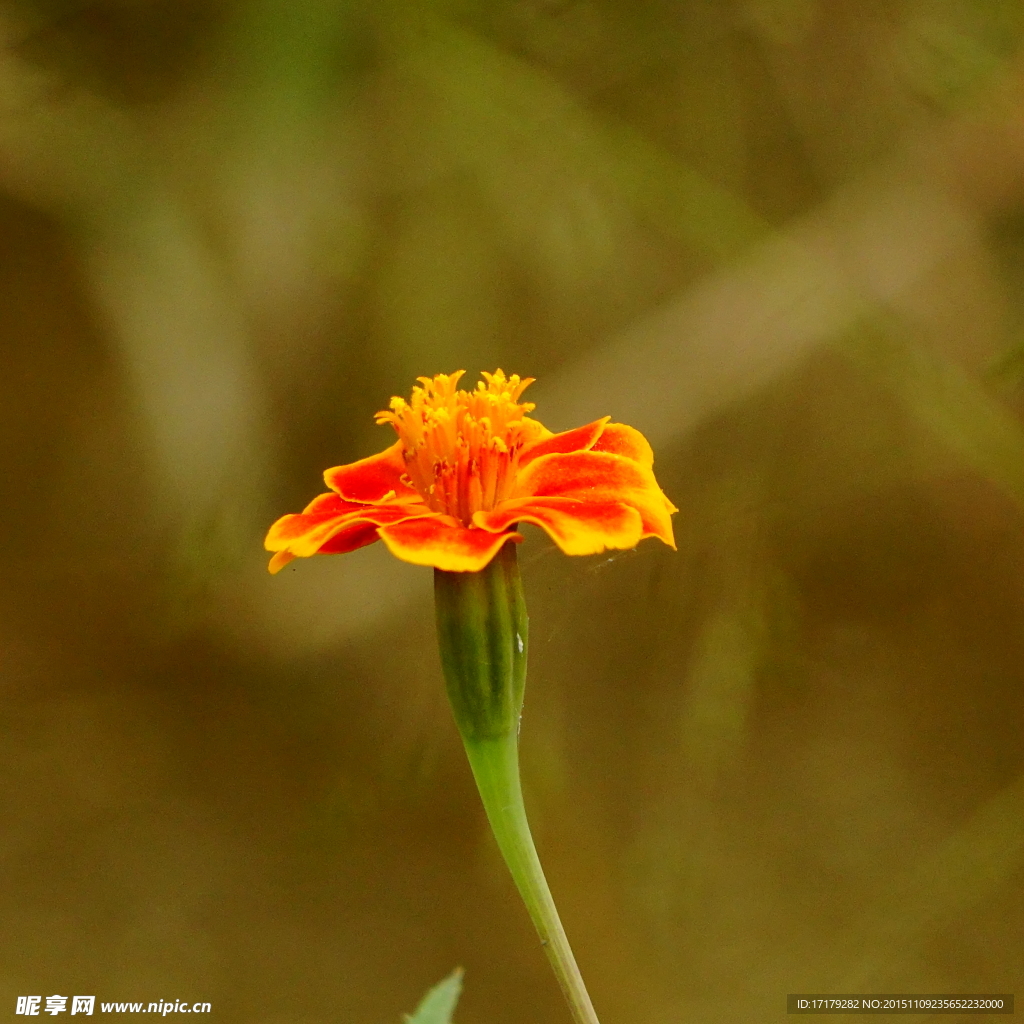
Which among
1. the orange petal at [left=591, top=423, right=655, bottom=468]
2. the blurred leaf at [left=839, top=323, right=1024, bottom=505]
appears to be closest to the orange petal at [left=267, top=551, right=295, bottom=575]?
the orange petal at [left=591, top=423, right=655, bottom=468]

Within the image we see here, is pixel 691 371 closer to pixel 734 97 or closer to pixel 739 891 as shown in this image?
pixel 734 97

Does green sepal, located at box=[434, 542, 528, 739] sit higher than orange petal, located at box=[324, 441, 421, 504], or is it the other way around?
orange petal, located at box=[324, 441, 421, 504]

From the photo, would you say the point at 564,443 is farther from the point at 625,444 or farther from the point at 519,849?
the point at 519,849

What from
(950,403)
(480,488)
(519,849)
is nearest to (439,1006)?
(519,849)

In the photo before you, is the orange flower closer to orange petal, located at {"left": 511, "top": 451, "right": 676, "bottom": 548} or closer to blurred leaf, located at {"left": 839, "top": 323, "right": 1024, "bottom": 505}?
orange petal, located at {"left": 511, "top": 451, "right": 676, "bottom": 548}

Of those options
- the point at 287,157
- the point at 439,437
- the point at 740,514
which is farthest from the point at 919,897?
the point at 287,157

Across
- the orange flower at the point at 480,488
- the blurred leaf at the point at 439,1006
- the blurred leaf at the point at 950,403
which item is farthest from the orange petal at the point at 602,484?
the blurred leaf at the point at 950,403
